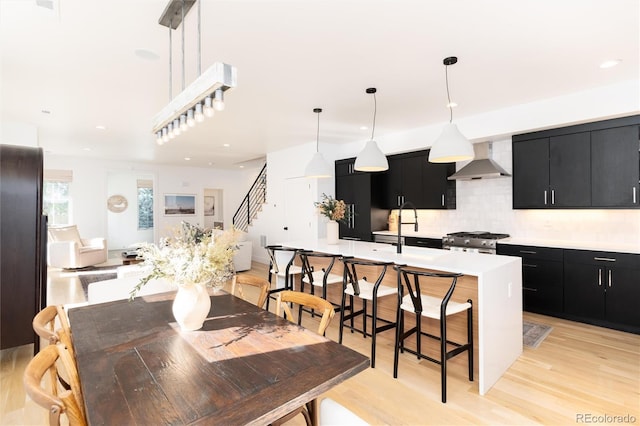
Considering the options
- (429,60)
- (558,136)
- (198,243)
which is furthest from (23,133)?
(558,136)

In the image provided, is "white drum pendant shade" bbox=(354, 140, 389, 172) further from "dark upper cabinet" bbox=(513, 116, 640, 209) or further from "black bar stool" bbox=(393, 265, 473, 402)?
"dark upper cabinet" bbox=(513, 116, 640, 209)

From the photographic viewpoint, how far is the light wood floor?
224cm

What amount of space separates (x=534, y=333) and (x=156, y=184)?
1059 cm

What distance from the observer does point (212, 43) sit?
270 centimetres

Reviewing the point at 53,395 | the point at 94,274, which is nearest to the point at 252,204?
the point at 94,274

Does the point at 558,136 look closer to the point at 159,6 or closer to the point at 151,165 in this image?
the point at 159,6

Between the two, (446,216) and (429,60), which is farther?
(446,216)

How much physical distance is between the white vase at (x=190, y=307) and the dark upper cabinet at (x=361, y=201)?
435 centimetres

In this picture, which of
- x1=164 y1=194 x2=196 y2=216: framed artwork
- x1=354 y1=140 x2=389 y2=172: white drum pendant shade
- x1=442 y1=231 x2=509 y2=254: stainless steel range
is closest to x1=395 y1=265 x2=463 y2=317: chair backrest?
x1=354 y1=140 x2=389 y2=172: white drum pendant shade

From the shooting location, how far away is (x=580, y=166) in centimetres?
402

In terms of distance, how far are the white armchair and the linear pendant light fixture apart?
268 inches

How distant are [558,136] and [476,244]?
1725 mm

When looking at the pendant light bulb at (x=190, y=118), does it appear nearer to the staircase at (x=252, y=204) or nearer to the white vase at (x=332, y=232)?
the white vase at (x=332, y=232)

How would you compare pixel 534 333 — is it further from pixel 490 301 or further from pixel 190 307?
pixel 190 307
